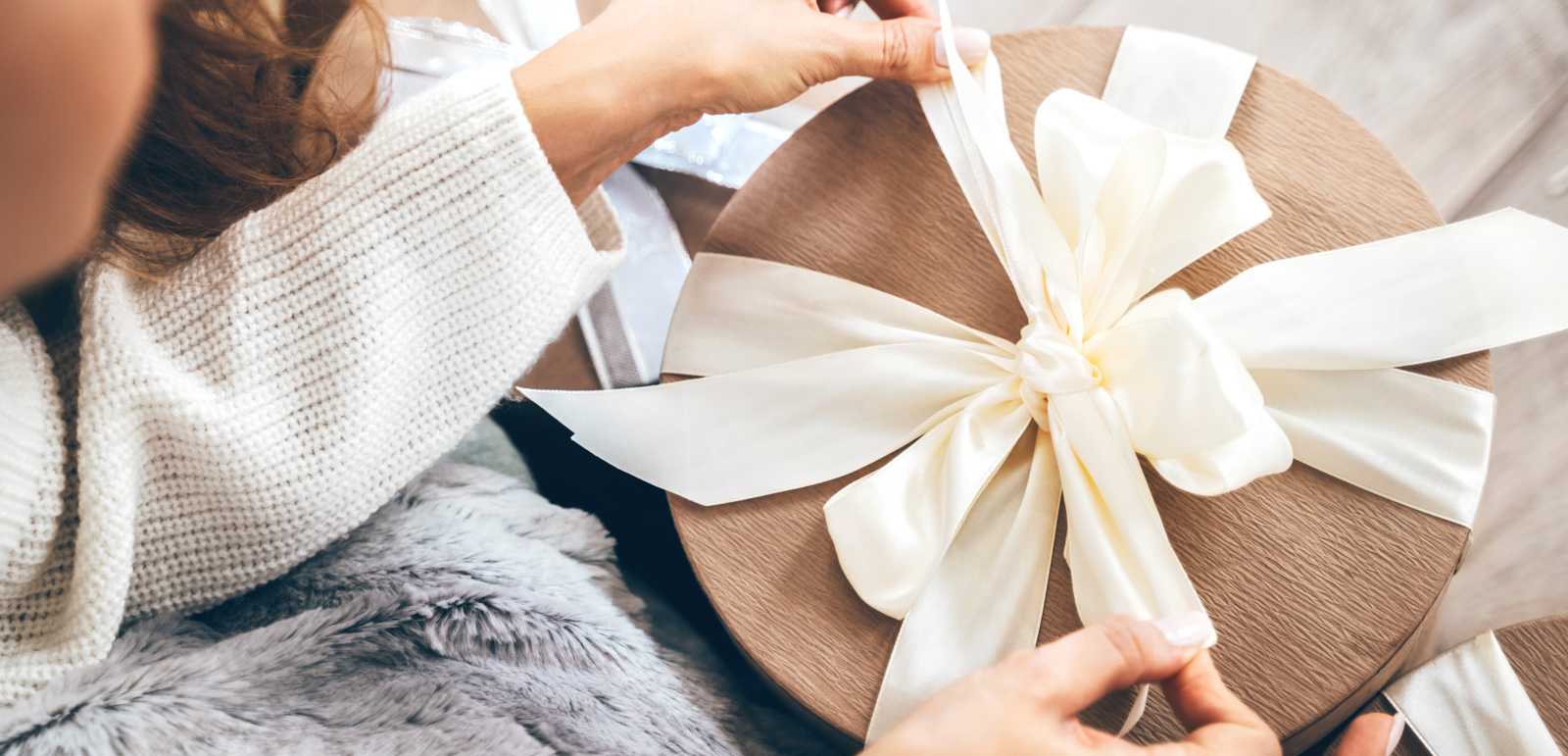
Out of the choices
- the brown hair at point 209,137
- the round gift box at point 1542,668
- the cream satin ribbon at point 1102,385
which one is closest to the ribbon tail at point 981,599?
the cream satin ribbon at point 1102,385

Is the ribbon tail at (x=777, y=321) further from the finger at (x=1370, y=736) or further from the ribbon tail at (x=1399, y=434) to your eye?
the finger at (x=1370, y=736)

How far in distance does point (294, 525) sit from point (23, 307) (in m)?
0.24

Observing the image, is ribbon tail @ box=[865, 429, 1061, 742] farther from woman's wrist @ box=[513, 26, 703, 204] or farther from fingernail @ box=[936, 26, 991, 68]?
woman's wrist @ box=[513, 26, 703, 204]

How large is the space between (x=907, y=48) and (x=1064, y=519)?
38 cm

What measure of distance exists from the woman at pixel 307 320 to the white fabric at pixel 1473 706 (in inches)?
4.8

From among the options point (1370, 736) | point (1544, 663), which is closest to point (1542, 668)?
point (1544, 663)

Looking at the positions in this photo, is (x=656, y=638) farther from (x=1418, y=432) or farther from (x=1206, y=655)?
(x=1418, y=432)

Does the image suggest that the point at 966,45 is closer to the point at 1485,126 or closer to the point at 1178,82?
the point at 1178,82

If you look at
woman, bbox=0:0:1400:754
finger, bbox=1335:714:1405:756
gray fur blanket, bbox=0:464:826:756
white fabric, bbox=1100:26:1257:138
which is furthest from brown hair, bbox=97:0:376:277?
finger, bbox=1335:714:1405:756

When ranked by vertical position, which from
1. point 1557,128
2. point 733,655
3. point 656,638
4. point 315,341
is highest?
point 1557,128

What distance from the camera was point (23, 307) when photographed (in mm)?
560

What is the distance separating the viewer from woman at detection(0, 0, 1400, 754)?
0.52 m

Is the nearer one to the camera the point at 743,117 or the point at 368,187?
the point at 368,187

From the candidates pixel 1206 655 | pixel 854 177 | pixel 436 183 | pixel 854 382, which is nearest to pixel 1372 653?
pixel 1206 655
